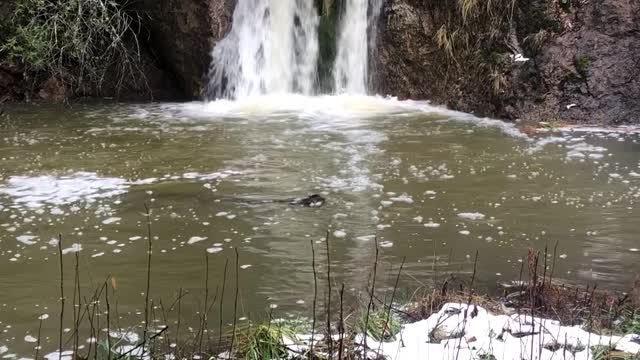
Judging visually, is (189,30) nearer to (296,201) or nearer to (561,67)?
(561,67)

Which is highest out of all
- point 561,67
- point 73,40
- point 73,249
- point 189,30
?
point 189,30

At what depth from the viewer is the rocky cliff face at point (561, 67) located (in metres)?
9.63

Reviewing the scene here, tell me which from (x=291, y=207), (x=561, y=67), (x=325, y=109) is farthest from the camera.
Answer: (x=325, y=109)

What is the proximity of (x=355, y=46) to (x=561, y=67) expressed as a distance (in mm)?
3544

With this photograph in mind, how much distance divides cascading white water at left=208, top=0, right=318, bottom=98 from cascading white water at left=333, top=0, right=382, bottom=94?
45cm

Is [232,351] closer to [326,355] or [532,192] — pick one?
[326,355]

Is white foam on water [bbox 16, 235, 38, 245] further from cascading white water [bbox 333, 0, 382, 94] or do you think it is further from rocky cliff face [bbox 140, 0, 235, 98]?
cascading white water [bbox 333, 0, 382, 94]

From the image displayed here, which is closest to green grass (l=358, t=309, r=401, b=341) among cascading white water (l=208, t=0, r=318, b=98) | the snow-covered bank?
the snow-covered bank

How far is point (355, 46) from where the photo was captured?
39.3 feet

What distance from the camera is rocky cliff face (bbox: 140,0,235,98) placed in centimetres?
1134

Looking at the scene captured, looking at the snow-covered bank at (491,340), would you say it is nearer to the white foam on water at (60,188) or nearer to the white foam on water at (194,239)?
the white foam on water at (194,239)

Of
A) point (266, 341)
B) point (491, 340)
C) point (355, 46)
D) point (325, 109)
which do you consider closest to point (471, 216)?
point (491, 340)

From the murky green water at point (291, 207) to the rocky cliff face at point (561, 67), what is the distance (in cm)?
76

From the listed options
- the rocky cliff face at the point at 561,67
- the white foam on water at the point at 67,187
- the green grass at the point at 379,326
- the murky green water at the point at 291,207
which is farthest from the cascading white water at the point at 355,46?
the green grass at the point at 379,326
